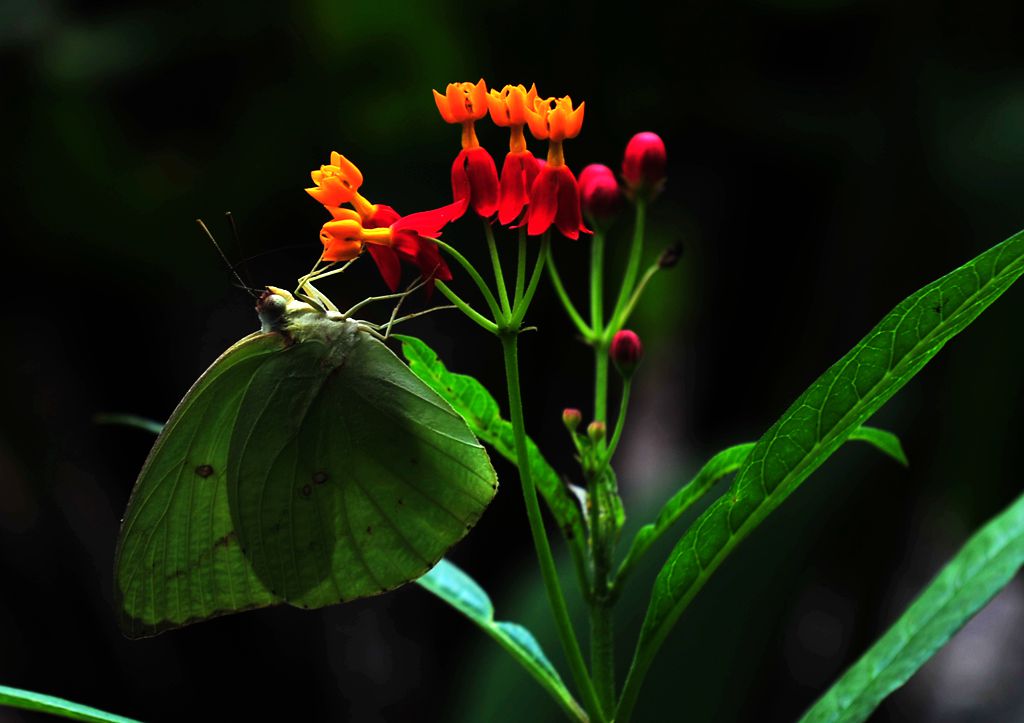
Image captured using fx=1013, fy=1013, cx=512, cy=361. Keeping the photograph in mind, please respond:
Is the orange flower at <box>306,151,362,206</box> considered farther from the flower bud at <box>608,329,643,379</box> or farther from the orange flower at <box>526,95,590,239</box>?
the flower bud at <box>608,329,643,379</box>

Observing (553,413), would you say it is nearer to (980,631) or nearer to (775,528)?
(775,528)

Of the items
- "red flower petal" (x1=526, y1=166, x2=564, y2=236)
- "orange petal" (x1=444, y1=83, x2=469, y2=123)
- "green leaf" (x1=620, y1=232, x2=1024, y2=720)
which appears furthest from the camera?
"orange petal" (x1=444, y1=83, x2=469, y2=123)

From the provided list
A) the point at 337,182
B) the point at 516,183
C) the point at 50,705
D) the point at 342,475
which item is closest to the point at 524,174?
the point at 516,183

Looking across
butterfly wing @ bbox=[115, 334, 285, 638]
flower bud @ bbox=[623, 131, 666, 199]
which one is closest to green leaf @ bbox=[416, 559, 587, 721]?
butterfly wing @ bbox=[115, 334, 285, 638]

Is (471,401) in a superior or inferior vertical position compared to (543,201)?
inferior

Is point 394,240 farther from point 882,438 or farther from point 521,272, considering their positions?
point 882,438

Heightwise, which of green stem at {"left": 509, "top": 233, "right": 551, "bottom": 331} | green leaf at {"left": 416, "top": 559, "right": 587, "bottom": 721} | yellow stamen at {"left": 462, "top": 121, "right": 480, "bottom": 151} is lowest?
green leaf at {"left": 416, "top": 559, "right": 587, "bottom": 721}

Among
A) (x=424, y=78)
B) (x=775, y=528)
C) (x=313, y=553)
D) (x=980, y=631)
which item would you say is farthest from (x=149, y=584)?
(x=980, y=631)

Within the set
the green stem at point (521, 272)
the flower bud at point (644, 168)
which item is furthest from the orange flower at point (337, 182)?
the flower bud at point (644, 168)
